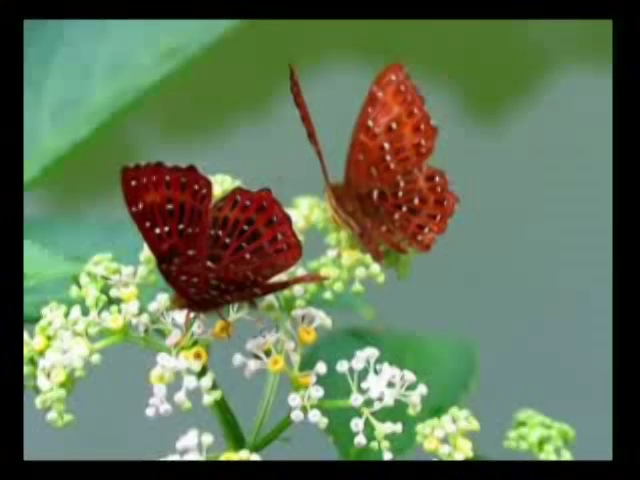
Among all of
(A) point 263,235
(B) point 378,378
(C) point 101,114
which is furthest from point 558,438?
(C) point 101,114

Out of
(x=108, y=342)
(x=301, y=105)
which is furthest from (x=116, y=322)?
(x=301, y=105)

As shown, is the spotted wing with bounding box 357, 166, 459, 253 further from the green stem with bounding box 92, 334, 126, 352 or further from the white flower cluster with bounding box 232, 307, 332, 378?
the green stem with bounding box 92, 334, 126, 352

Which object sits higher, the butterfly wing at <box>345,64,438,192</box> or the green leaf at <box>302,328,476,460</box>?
the butterfly wing at <box>345,64,438,192</box>

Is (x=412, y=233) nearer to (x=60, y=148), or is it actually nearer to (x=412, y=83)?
(x=412, y=83)

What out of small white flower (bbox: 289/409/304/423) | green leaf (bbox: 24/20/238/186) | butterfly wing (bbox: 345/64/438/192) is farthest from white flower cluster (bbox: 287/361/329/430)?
green leaf (bbox: 24/20/238/186)

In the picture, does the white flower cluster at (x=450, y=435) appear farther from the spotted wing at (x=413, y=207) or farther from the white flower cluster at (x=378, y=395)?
the spotted wing at (x=413, y=207)

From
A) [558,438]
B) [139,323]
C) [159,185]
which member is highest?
[159,185]
